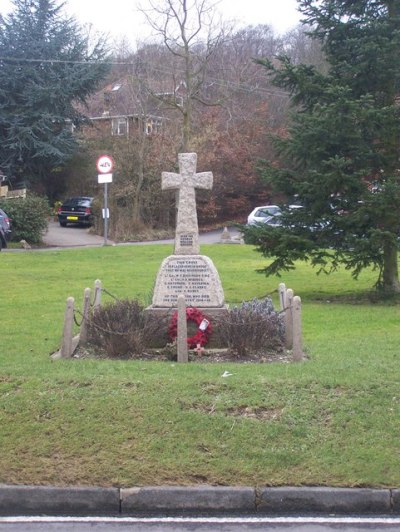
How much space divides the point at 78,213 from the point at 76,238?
5.60m

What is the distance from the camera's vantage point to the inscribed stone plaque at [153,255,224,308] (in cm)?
1145

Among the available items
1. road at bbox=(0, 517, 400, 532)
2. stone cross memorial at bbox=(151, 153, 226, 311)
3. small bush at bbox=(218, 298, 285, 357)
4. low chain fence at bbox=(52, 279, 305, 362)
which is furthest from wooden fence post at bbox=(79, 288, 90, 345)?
road at bbox=(0, 517, 400, 532)

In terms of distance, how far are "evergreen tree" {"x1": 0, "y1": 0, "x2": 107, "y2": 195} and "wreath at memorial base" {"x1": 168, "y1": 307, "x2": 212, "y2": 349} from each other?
3526 cm

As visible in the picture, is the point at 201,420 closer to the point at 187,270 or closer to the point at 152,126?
the point at 187,270

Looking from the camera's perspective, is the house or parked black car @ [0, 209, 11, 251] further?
the house

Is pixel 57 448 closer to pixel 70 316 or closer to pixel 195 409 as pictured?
pixel 195 409

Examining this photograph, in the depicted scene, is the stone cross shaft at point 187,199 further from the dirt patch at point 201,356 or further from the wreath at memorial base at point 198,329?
the dirt patch at point 201,356

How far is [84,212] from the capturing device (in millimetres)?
44281

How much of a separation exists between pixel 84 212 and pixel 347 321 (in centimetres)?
3235

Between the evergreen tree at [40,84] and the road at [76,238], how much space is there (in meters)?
4.26

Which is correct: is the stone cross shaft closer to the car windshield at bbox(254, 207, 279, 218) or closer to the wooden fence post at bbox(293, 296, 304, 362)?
the wooden fence post at bbox(293, 296, 304, 362)

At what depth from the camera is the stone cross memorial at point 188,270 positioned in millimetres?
11453

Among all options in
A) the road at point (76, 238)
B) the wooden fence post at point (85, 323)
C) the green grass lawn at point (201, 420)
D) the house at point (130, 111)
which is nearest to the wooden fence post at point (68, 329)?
the green grass lawn at point (201, 420)

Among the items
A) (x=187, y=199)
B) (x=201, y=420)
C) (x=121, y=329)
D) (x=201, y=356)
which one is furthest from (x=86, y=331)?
(x=201, y=420)
